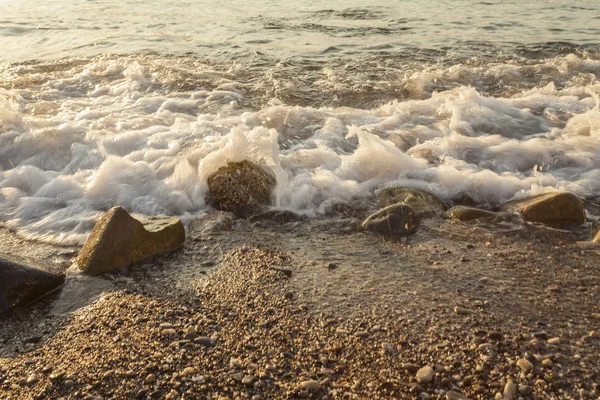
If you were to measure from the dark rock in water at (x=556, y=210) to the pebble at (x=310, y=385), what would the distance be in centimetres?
234

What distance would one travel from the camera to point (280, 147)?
5.42m

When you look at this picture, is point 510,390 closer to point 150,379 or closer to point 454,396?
point 454,396

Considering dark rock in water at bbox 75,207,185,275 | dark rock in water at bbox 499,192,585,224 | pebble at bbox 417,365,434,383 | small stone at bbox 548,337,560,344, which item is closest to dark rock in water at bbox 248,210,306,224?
dark rock in water at bbox 75,207,185,275

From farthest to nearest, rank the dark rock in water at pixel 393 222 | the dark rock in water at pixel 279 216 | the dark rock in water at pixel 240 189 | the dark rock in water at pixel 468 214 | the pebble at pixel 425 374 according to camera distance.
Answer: the dark rock in water at pixel 240 189
the dark rock in water at pixel 279 216
the dark rock in water at pixel 468 214
the dark rock in water at pixel 393 222
the pebble at pixel 425 374

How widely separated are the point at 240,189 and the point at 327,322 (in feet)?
5.88

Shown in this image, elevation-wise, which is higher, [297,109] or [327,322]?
[297,109]

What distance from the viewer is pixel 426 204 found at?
4039mm

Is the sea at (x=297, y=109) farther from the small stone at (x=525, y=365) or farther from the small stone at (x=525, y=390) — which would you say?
the small stone at (x=525, y=390)

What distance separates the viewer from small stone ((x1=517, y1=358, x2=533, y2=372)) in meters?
2.29

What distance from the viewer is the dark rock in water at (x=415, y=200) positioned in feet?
13.0

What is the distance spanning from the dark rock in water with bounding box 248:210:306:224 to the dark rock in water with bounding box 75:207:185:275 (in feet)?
2.25

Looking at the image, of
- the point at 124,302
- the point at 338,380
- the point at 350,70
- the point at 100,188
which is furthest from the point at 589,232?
the point at 350,70

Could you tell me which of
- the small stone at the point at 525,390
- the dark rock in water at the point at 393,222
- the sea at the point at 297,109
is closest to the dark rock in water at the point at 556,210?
the sea at the point at 297,109

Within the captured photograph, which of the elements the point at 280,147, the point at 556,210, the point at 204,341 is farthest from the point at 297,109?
the point at 204,341
